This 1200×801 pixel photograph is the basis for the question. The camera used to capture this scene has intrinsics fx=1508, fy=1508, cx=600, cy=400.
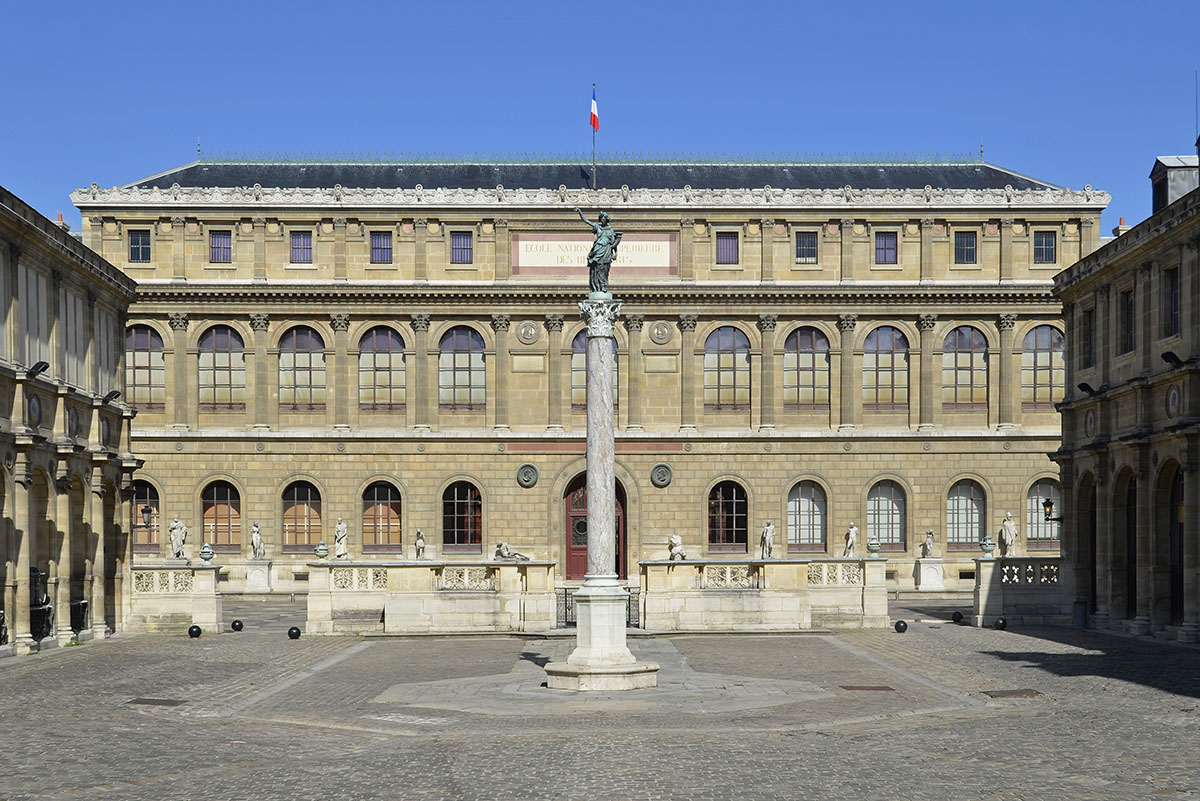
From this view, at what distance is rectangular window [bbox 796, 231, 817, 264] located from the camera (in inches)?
2467

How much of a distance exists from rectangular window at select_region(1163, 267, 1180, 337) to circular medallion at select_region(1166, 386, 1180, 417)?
142cm

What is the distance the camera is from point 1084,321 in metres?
42.7

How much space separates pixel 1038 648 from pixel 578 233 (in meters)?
33.5

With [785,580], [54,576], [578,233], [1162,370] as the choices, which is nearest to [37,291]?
[54,576]

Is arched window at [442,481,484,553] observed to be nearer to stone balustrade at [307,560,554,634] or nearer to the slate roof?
the slate roof

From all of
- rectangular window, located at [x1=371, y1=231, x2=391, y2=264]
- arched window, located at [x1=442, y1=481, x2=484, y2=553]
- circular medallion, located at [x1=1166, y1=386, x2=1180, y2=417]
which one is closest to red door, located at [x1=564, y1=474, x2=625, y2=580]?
arched window, located at [x1=442, y1=481, x2=484, y2=553]

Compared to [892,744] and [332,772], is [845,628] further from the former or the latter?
[332,772]

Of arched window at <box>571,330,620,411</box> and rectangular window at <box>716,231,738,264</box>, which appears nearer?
arched window at <box>571,330,620,411</box>

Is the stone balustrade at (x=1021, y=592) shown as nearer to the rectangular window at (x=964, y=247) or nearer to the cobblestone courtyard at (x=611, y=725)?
the cobblestone courtyard at (x=611, y=725)

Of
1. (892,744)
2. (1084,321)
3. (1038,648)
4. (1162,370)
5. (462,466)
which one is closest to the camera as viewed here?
(892,744)

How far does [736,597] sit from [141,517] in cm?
3095

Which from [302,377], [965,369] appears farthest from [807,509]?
[302,377]

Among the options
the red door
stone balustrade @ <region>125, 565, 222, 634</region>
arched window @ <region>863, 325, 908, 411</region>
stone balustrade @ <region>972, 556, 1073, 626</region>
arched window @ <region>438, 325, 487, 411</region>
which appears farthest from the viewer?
arched window @ <region>863, 325, 908, 411</region>

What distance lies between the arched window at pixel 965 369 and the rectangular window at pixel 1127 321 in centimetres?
2285
